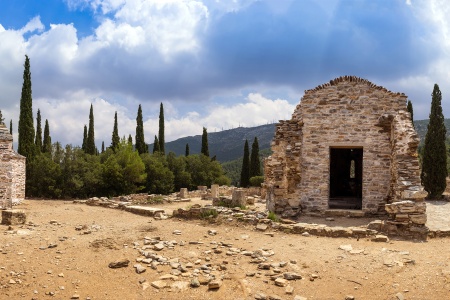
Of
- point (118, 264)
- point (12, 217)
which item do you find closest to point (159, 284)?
point (118, 264)

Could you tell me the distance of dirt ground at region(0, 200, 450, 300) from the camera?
264 inches

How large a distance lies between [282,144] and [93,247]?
23.9 feet

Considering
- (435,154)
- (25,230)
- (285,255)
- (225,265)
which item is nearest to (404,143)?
(285,255)

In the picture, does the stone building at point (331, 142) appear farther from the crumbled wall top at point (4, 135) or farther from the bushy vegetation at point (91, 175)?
the bushy vegetation at point (91, 175)

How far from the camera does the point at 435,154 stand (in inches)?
956

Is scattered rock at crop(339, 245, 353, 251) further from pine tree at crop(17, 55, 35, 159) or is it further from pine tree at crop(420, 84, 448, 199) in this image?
pine tree at crop(17, 55, 35, 159)

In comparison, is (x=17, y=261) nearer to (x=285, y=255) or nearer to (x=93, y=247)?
(x=93, y=247)

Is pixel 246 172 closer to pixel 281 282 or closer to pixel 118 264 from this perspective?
pixel 118 264

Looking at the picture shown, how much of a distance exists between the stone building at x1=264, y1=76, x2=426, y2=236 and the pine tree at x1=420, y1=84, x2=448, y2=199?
1416 centimetres

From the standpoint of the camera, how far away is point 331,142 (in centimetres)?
1289

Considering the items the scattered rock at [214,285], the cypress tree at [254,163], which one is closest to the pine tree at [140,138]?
the cypress tree at [254,163]

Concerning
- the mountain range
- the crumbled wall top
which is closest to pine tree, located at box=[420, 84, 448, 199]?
the crumbled wall top

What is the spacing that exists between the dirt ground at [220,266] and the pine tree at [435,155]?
16.9m

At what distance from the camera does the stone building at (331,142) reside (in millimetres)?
12461
